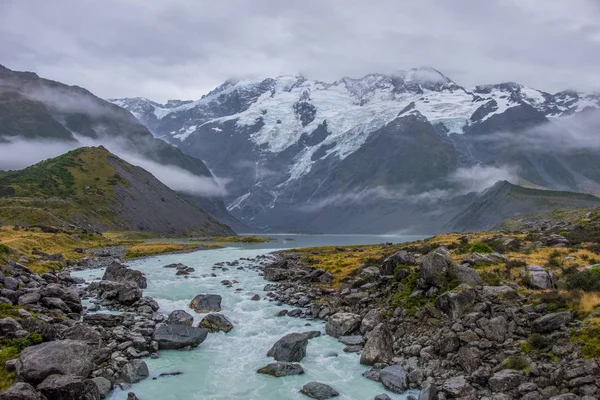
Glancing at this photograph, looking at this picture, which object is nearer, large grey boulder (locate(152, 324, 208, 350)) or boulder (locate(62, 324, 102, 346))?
boulder (locate(62, 324, 102, 346))

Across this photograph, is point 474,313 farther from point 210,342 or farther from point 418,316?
point 210,342

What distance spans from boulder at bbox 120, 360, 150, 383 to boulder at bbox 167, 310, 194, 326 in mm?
9620

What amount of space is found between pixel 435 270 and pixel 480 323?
8.33m

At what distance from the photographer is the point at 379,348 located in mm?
30969

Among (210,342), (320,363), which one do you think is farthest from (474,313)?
(210,342)

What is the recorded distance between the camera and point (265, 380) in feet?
93.8

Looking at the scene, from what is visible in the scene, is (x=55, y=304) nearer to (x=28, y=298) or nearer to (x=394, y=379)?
(x=28, y=298)

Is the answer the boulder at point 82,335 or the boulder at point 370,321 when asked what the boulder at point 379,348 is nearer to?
the boulder at point 370,321

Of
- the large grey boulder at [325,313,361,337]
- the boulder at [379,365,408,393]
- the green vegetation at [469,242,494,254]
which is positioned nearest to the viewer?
the boulder at [379,365,408,393]

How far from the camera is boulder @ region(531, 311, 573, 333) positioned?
26297 mm

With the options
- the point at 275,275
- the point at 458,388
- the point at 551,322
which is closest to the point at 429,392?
the point at 458,388

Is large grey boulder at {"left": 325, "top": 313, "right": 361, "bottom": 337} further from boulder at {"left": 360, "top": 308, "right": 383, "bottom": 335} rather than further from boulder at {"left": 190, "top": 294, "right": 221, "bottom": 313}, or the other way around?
boulder at {"left": 190, "top": 294, "right": 221, "bottom": 313}

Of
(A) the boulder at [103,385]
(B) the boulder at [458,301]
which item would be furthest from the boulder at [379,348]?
(A) the boulder at [103,385]

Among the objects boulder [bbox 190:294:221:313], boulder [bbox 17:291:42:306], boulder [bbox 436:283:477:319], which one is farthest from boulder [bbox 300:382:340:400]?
boulder [bbox 17:291:42:306]
